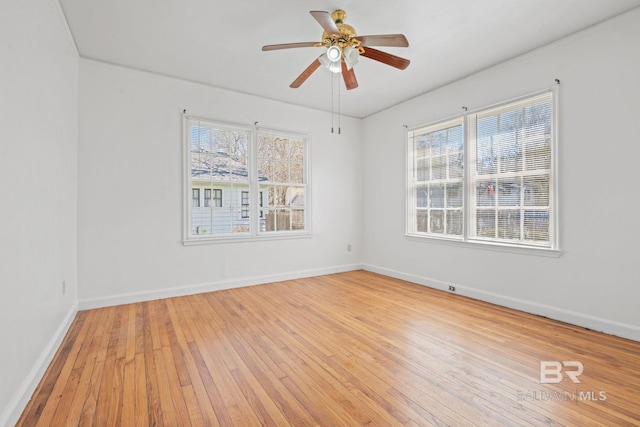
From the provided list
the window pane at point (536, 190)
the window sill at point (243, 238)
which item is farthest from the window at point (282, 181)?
the window pane at point (536, 190)

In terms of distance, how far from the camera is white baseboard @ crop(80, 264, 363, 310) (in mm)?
3361

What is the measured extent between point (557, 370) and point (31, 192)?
3.79 meters

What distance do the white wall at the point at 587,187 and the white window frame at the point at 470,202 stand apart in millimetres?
59

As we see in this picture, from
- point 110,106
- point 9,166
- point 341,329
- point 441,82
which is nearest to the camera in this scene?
point 9,166

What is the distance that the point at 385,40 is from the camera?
228 centimetres

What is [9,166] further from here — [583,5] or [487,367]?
[583,5]

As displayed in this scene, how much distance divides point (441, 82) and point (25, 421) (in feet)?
16.5

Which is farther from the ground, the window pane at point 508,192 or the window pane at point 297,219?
the window pane at point 508,192

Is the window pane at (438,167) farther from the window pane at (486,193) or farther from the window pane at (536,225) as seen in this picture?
the window pane at (536,225)

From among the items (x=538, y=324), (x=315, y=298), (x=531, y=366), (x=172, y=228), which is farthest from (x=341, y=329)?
(x=172, y=228)

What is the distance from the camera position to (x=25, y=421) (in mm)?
1572

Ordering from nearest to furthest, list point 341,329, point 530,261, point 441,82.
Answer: point 341,329 < point 530,261 < point 441,82

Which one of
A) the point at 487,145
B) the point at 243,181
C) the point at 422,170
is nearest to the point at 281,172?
the point at 243,181

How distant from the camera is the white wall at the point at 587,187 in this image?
8.33 feet
